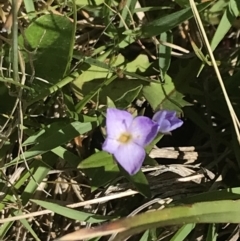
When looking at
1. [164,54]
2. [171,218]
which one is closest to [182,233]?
[171,218]

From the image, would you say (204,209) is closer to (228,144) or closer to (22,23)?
(228,144)

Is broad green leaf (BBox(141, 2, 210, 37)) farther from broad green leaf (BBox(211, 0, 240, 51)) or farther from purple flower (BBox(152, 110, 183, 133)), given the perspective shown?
purple flower (BBox(152, 110, 183, 133))

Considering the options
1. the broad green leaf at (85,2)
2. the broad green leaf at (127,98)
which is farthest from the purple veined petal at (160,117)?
the broad green leaf at (85,2)

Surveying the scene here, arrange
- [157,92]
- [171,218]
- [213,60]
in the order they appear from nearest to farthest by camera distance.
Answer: [171,218] < [213,60] < [157,92]

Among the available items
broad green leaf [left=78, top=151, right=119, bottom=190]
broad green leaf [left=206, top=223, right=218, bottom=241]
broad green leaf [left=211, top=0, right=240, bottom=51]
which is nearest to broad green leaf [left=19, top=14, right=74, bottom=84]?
broad green leaf [left=78, top=151, right=119, bottom=190]

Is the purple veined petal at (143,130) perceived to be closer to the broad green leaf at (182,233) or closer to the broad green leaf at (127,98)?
the broad green leaf at (127,98)

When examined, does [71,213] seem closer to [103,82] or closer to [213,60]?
[103,82]

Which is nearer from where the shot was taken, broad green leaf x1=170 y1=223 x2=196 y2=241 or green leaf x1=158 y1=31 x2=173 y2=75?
broad green leaf x1=170 y1=223 x2=196 y2=241
